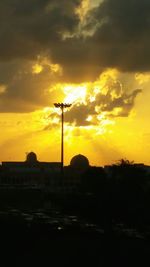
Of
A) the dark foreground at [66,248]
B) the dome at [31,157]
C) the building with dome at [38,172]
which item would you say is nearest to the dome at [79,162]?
the building with dome at [38,172]

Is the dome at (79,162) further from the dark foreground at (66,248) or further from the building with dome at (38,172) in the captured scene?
the dark foreground at (66,248)

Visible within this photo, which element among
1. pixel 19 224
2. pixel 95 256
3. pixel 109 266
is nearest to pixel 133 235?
pixel 19 224

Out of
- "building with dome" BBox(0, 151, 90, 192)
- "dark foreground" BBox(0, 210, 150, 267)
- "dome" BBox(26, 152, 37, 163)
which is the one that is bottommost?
"dark foreground" BBox(0, 210, 150, 267)

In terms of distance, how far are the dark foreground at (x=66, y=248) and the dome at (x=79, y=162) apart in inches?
4378

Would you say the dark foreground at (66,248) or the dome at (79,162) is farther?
the dome at (79,162)

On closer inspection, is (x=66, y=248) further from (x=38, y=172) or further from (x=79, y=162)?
(x=38, y=172)

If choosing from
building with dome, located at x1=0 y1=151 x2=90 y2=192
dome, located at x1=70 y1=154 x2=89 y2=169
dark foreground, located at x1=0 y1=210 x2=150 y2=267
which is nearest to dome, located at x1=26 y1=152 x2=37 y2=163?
building with dome, located at x1=0 y1=151 x2=90 y2=192

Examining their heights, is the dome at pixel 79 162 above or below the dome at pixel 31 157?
below

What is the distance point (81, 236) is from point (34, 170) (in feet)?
440

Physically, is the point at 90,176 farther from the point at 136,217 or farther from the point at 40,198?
the point at 136,217

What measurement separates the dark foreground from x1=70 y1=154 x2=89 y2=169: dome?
111198 millimetres

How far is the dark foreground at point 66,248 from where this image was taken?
21.8 metres

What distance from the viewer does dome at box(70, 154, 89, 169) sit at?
144 metres

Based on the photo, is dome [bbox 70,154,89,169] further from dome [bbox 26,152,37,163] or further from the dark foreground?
the dark foreground
